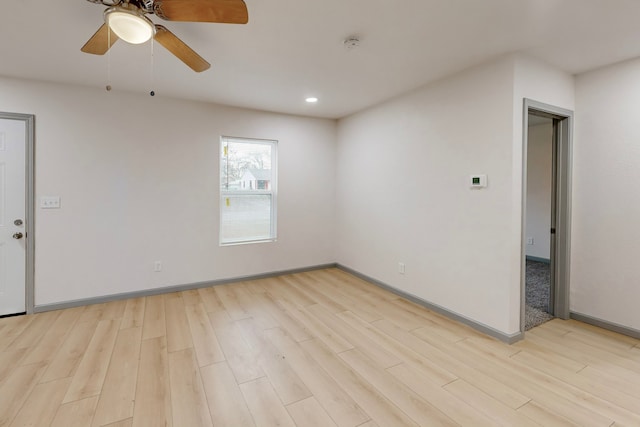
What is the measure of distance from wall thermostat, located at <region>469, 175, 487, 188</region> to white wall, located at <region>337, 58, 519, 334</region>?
5 centimetres

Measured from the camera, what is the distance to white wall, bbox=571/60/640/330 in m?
2.68

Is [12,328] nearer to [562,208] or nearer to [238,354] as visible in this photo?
[238,354]

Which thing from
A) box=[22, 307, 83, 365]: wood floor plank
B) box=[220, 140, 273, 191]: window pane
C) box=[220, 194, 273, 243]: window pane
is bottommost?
box=[22, 307, 83, 365]: wood floor plank

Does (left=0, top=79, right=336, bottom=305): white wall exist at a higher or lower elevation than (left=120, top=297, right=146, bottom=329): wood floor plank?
higher

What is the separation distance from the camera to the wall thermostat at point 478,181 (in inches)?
109

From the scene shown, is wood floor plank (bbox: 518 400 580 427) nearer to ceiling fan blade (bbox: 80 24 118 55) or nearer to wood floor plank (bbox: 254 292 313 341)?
wood floor plank (bbox: 254 292 313 341)

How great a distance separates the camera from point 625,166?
8.89 ft

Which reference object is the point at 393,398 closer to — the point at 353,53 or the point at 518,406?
the point at 518,406

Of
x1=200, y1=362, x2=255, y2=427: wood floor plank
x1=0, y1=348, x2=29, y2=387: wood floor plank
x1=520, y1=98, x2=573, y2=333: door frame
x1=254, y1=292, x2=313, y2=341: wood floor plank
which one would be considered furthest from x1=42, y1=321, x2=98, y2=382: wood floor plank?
x1=520, y1=98, x2=573, y2=333: door frame

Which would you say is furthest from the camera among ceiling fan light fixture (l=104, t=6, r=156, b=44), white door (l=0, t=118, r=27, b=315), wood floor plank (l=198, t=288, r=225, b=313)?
wood floor plank (l=198, t=288, r=225, b=313)

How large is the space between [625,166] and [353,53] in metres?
2.69

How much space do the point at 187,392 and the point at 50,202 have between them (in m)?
2.80

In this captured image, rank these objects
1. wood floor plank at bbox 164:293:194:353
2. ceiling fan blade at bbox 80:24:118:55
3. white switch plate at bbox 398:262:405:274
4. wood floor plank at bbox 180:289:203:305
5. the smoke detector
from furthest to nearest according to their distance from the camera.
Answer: white switch plate at bbox 398:262:405:274 < wood floor plank at bbox 180:289:203:305 < wood floor plank at bbox 164:293:194:353 < the smoke detector < ceiling fan blade at bbox 80:24:118:55

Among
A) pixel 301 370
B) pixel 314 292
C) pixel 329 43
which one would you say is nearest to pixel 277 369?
pixel 301 370
